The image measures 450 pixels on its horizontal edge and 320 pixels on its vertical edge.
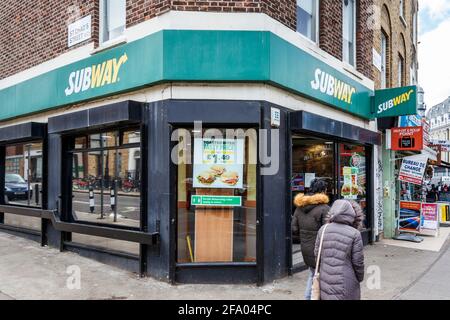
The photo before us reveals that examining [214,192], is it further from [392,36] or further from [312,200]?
[392,36]

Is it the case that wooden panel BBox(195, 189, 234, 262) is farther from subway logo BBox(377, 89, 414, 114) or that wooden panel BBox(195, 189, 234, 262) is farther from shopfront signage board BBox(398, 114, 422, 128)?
shopfront signage board BBox(398, 114, 422, 128)

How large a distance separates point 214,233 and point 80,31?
498 cm

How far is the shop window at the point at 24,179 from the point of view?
932 centimetres

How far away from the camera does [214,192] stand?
6.38m

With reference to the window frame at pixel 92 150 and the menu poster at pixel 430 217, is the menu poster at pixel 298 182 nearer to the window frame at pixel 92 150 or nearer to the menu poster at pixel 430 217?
the window frame at pixel 92 150

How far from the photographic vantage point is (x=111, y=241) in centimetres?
751

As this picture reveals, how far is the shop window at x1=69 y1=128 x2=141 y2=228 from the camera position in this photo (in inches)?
269

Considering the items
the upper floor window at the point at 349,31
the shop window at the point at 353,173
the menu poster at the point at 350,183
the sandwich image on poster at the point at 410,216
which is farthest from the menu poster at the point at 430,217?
the upper floor window at the point at 349,31

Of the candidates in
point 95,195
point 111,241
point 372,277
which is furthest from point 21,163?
point 372,277

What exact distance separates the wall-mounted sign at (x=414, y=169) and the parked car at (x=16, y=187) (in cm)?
1009

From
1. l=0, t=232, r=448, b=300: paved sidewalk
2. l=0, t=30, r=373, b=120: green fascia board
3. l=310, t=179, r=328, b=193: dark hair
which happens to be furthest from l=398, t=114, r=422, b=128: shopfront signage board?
l=310, t=179, r=328, b=193: dark hair

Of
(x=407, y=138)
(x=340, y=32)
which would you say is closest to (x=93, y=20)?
(x=340, y=32)
